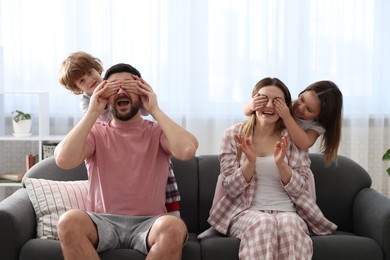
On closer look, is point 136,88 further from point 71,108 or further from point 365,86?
point 365,86

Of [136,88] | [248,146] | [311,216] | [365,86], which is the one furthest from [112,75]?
[365,86]

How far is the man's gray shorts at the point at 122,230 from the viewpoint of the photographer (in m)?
3.02

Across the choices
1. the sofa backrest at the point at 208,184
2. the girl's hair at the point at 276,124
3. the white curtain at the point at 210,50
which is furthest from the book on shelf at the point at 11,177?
the girl's hair at the point at 276,124

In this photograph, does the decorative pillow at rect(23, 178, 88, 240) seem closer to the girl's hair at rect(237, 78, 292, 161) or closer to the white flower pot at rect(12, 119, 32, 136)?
the girl's hair at rect(237, 78, 292, 161)

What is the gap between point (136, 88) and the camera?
326 centimetres

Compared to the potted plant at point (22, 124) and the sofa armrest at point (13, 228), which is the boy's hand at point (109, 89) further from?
the potted plant at point (22, 124)

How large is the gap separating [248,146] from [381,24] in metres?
2.50

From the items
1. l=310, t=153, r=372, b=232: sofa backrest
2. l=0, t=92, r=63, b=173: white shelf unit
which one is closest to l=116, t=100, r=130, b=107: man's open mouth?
l=310, t=153, r=372, b=232: sofa backrest

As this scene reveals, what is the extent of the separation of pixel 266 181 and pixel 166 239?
71cm

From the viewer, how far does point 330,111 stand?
3.50 meters

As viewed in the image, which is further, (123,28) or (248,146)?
(123,28)

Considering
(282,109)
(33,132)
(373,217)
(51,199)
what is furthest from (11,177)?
(373,217)

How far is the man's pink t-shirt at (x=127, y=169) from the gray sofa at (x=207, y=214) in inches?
9.5

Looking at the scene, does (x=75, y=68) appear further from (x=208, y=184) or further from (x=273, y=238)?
(x=273, y=238)
